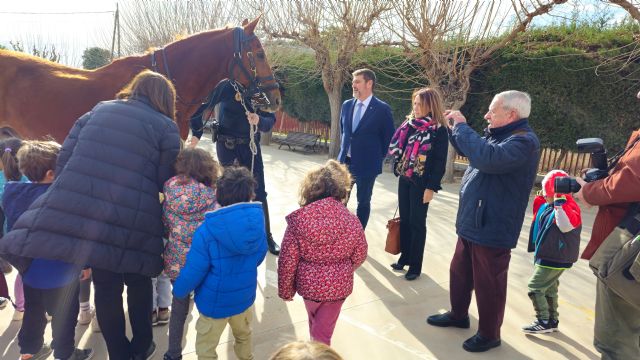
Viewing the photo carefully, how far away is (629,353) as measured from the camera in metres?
2.12

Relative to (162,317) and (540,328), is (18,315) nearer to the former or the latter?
(162,317)

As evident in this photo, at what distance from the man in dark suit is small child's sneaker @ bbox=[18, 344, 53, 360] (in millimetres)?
2820

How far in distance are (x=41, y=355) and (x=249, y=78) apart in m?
2.56

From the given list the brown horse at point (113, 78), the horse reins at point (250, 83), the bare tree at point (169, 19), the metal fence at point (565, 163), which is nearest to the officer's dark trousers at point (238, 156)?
the horse reins at point (250, 83)

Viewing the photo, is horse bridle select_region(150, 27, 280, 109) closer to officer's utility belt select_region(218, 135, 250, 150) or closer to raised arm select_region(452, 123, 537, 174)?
officer's utility belt select_region(218, 135, 250, 150)

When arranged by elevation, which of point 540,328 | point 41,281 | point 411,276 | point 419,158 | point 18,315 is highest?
point 419,158

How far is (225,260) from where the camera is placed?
6.96 feet

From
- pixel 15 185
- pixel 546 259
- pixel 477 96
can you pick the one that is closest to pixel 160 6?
pixel 477 96

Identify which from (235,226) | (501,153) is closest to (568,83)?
(501,153)

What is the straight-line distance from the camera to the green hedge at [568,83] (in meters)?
7.45

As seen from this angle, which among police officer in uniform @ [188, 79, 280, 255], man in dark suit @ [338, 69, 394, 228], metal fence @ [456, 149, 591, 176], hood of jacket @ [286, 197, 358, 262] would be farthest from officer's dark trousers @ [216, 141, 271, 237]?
metal fence @ [456, 149, 591, 176]

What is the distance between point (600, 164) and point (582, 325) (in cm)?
155

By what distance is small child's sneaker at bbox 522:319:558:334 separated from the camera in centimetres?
299

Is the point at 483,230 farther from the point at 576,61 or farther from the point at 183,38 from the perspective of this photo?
the point at 576,61
